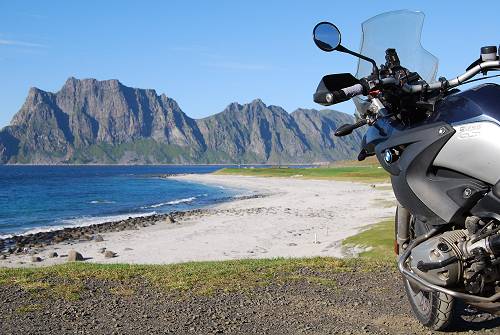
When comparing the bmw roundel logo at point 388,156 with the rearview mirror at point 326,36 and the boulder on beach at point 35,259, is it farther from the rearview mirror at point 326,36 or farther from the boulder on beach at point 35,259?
the boulder on beach at point 35,259

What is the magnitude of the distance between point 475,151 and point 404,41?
7.28 feet

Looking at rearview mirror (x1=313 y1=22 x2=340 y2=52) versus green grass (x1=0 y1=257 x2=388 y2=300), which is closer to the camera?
rearview mirror (x1=313 y1=22 x2=340 y2=52)

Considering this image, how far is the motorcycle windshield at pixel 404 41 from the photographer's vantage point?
589 cm

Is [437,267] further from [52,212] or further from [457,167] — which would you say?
[52,212]

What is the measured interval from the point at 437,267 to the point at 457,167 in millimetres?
892

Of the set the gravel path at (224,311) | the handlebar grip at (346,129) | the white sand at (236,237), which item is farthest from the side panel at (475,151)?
the white sand at (236,237)

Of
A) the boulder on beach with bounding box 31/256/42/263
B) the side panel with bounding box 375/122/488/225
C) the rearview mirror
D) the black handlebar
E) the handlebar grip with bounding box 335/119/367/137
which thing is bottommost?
the boulder on beach with bounding box 31/256/42/263

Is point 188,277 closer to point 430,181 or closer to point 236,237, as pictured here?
point 430,181

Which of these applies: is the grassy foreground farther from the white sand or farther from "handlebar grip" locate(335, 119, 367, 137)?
the white sand

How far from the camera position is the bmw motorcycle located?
415 centimetres

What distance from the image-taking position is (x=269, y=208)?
166ft

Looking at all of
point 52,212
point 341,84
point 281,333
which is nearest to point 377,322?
point 281,333

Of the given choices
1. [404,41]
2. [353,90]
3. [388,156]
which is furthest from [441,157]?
[404,41]

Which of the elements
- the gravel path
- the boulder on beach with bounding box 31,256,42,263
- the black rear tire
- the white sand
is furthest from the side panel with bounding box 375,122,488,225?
the boulder on beach with bounding box 31,256,42,263
